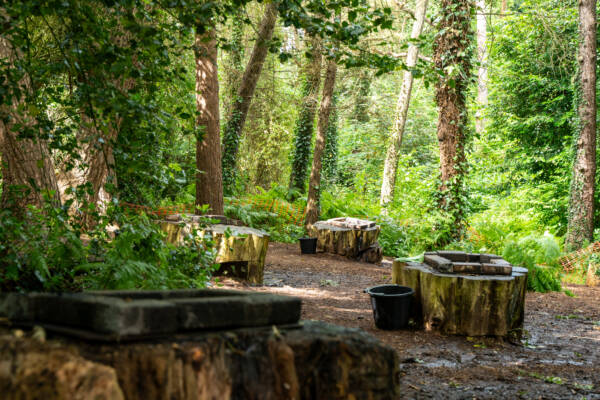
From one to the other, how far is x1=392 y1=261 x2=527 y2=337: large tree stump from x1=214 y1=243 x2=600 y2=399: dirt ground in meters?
0.14

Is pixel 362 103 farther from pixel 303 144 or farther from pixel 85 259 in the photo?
pixel 85 259

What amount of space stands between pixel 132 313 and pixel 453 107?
9.39m

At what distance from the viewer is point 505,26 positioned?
19.9 m

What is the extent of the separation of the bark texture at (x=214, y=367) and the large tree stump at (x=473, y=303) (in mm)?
3237

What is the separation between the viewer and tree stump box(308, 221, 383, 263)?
1293 cm

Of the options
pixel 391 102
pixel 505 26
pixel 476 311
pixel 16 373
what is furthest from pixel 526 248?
pixel 391 102

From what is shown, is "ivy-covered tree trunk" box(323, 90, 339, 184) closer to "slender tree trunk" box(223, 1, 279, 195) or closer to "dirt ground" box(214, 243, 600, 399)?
"slender tree trunk" box(223, 1, 279, 195)

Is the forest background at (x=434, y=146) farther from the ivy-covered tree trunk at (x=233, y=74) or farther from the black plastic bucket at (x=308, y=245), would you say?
the black plastic bucket at (x=308, y=245)

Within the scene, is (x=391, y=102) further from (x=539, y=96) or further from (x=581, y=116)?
(x=581, y=116)

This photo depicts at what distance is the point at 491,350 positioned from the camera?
5289 mm

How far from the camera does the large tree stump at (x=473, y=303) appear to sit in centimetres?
549

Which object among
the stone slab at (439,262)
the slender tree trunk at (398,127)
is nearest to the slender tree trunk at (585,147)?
the slender tree trunk at (398,127)

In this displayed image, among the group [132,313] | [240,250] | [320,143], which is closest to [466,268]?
[240,250]

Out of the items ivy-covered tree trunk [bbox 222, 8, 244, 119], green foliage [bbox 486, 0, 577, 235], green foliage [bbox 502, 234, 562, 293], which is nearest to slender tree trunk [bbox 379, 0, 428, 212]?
green foliage [bbox 486, 0, 577, 235]
